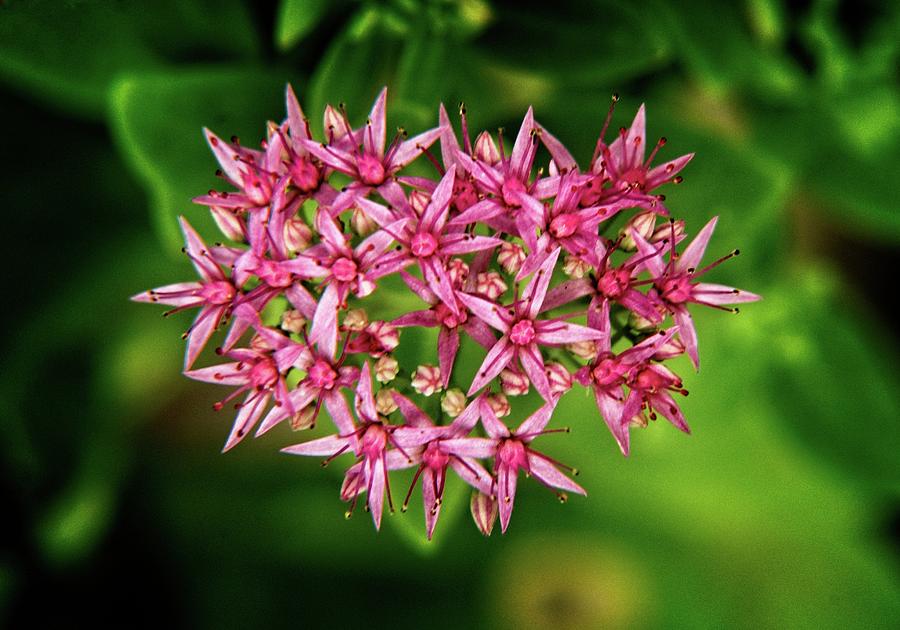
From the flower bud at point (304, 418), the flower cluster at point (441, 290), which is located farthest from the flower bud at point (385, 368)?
the flower bud at point (304, 418)

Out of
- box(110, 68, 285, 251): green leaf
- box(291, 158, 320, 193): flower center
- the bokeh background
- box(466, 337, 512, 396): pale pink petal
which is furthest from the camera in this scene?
the bokeh background

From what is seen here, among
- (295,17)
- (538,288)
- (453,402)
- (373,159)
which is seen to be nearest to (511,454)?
(453,402)

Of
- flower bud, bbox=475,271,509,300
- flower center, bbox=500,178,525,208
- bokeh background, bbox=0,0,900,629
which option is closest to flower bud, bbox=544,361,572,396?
flower bud, bbox=475,271,509,300

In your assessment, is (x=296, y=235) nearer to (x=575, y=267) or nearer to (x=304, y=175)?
(x=304, y=175)

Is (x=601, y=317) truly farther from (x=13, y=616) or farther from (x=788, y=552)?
(x=13, y=616)

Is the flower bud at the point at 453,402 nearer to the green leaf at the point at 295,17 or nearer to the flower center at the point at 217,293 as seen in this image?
the flower center at the point at 217,293

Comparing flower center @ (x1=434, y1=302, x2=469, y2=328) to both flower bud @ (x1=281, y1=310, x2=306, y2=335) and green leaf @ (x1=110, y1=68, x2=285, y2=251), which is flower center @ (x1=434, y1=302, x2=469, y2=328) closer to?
flower bud @ (x1=281, y1=310, x2=306, y2=335)
